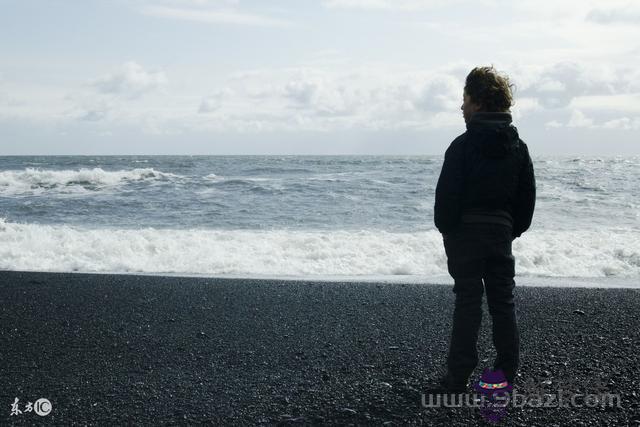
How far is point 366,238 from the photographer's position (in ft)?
33.5

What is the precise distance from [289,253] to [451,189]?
20.4 ft

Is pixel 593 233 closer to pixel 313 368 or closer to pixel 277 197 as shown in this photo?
pixel 313 368

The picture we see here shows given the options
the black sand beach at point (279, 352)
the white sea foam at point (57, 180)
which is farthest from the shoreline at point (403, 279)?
the white sea foam at point (57, 180)

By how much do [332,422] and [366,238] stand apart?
7.25m

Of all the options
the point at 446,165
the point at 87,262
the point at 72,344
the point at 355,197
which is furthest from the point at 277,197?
the point at 446,165

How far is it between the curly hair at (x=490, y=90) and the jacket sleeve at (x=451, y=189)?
319 mm

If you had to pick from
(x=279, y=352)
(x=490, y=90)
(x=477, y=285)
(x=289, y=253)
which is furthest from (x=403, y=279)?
(x=490, y=90)

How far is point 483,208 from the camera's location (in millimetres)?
3277

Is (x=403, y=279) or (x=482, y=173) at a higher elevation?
(x=482, y=173)

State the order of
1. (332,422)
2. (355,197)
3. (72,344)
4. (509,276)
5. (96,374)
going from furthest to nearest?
1. (355,197)
2. (72,344)
3. (96,374)
4. (509,276)
5. (332,422)

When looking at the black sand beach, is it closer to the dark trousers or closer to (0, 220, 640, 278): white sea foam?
the dark trousers

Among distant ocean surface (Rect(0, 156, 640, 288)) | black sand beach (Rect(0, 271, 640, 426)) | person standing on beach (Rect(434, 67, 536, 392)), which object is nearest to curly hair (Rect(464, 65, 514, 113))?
person standing on beach (Rect(434, 67, 536, 392))

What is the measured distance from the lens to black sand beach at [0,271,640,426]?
319 centimetres

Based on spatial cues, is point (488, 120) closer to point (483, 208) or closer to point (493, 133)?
point (493, 133)
